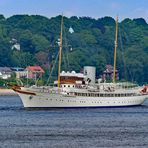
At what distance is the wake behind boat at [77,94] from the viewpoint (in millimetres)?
144625

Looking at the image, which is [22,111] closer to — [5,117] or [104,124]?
[5,117]

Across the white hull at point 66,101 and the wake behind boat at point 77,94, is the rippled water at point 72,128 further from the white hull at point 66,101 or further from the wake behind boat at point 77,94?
the wake behind boat at point 77,94

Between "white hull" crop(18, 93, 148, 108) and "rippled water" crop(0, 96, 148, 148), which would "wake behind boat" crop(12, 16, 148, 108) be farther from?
"rippled water" crop(0, 96, 148, 148)

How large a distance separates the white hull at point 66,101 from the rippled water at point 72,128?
132 inches

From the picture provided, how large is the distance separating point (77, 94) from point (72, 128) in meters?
43.0

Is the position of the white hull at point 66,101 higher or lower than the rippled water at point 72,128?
higher

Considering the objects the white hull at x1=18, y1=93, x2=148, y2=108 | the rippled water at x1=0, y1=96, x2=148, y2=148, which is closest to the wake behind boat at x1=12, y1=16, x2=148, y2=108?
the white hull at x1=18, y1=93, x2=148, y2=108

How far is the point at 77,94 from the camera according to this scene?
148m

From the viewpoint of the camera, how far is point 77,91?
5851 inches

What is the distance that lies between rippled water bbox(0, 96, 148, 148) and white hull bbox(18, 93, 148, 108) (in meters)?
3.34

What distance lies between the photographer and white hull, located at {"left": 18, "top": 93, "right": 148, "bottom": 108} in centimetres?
14450

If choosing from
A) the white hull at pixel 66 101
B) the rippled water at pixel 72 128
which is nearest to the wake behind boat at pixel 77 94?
the white hull at pixel 66 101

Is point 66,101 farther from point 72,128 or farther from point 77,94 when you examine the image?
point 72,128

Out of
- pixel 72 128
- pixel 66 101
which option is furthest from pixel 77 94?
pixel 72 128
